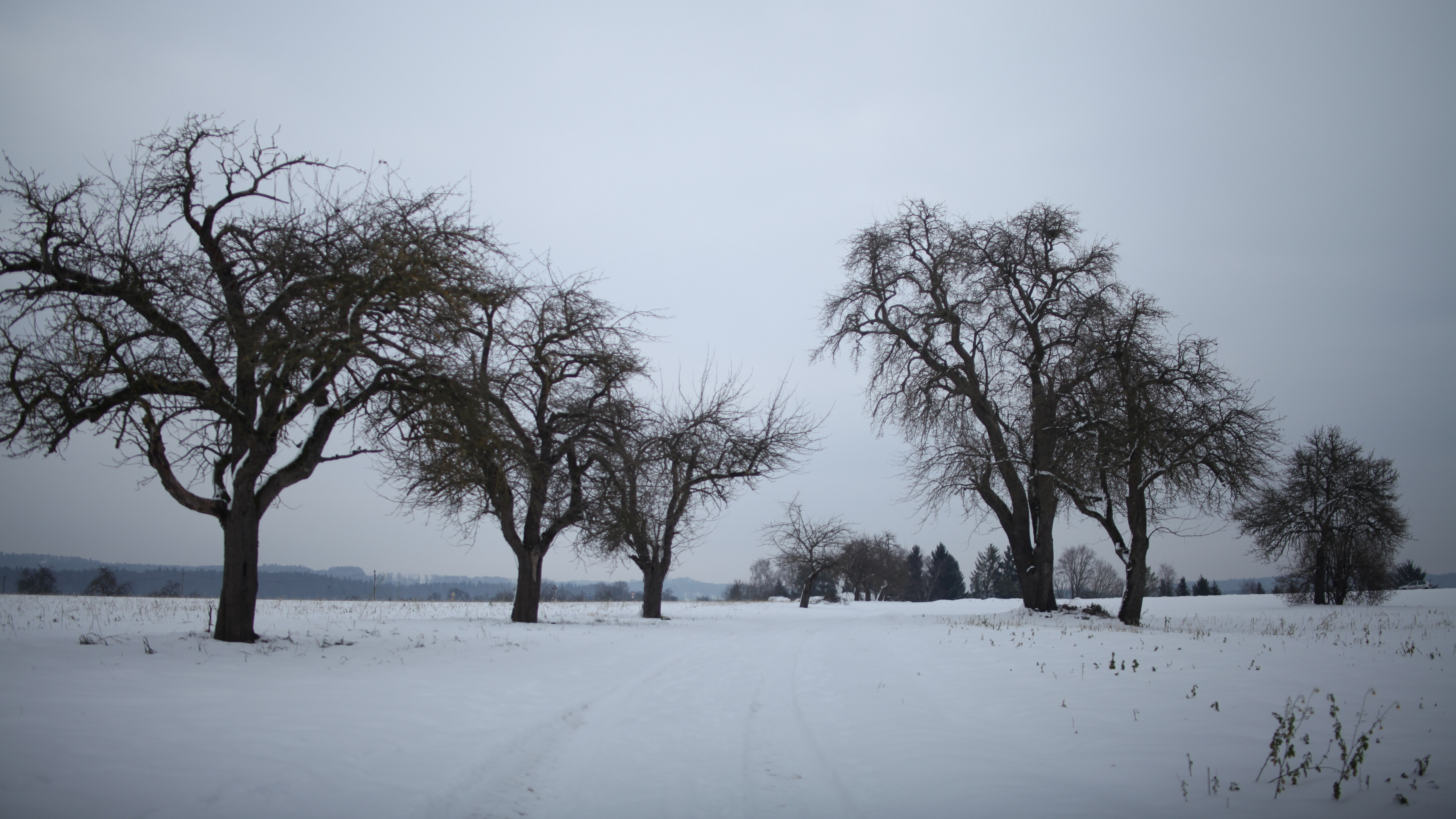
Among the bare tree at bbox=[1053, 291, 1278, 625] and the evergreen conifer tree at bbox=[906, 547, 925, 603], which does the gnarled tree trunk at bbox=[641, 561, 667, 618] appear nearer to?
the bare tree at bbox=[1053, 291, 1278, 625]

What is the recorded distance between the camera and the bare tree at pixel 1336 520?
27.3m

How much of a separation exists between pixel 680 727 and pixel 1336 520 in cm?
3494

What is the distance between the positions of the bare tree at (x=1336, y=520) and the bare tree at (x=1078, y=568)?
67.8 metres

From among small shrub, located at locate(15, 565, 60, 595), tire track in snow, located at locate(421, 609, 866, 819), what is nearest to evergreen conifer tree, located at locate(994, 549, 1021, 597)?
tire track in snow, located at locate(421, 609, 866, 819)

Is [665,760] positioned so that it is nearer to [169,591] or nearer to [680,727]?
[680,727]

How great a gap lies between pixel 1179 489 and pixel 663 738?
1619cm

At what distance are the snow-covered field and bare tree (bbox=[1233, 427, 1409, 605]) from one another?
22157 mm

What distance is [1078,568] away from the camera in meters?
97.2

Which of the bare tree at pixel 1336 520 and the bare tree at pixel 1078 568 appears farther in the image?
the bare tree at pixel 1078 568

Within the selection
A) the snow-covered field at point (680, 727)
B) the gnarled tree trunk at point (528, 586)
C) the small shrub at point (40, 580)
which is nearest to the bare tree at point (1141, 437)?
the snow-covered field at point (680, 727)

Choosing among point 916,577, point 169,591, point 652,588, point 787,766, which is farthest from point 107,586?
point 916,577

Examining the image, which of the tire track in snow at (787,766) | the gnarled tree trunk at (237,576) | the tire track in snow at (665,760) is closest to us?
the tire track in snow at (665,760)

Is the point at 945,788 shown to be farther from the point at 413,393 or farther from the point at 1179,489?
the point at 1179,489

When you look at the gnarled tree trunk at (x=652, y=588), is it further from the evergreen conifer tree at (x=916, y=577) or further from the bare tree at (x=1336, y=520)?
the evergreen conifer tree at (x=916, y=577)
